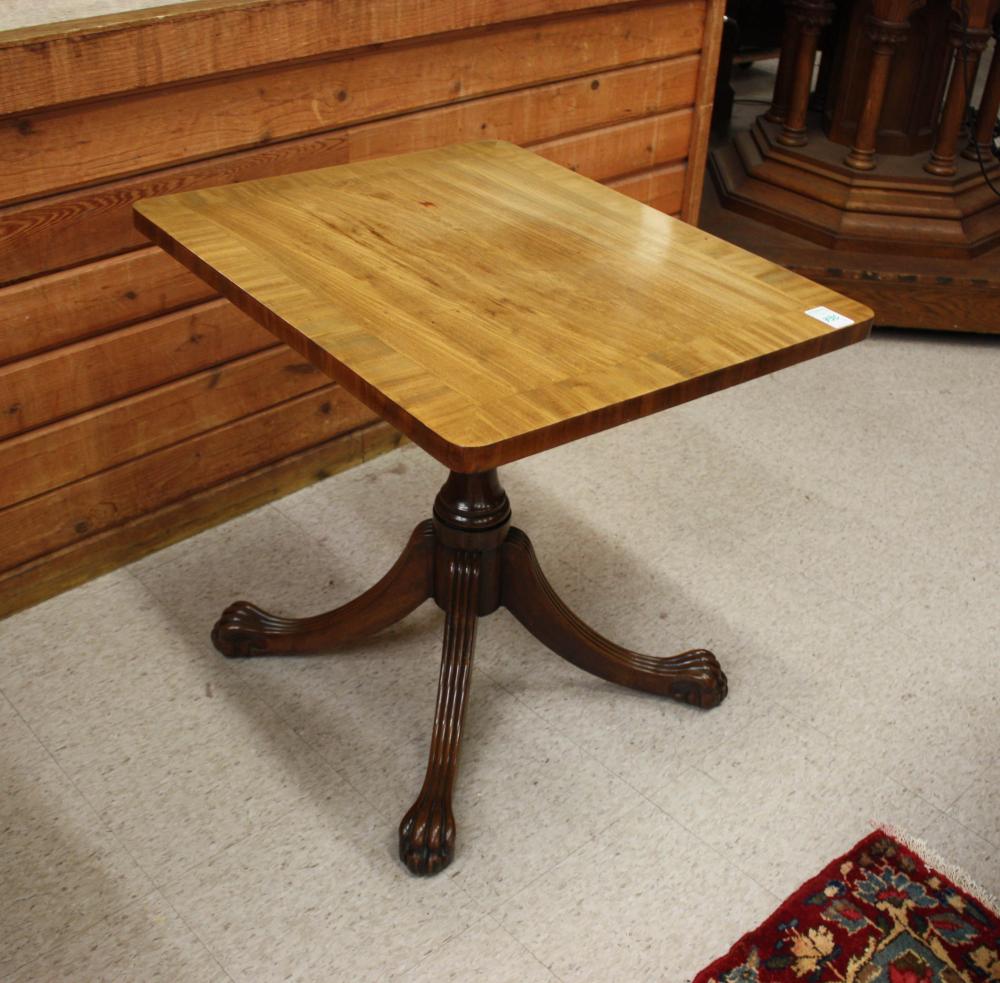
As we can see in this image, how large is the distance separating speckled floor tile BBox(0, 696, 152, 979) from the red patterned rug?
0.73 m

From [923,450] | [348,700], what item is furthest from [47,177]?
[923,450]

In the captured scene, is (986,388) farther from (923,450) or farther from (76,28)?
(76,28)

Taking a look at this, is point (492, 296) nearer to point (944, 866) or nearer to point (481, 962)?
point (481, 962)

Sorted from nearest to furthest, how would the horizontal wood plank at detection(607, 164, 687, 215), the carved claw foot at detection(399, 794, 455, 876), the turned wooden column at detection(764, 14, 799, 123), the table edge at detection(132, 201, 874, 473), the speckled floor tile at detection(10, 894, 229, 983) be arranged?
the table edge at detection(132, 201, 874, 473) < the speckled floor tile at detection(10, 894, 229, 983) < the carved claw foot at detection(399, 794, 455, 876) < the horizontal wood plank at detection(607, 164, 687, 215) < the turned wooden column at detection(764, 14, 799, 123)

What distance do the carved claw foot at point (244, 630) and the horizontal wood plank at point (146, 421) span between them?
351 mm

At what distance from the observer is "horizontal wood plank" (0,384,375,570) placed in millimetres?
1958

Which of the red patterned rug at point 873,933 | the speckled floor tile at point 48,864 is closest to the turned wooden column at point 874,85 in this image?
the red patterned rug at point 873,933

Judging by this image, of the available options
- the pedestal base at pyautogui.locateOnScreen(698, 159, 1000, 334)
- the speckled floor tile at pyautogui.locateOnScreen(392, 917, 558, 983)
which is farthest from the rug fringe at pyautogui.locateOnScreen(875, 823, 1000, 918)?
the pedestal base at pyautogui.locateOnScreen(698, 159, 1000, 334)

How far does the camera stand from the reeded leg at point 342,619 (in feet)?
5.70

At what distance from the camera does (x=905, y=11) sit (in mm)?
2764

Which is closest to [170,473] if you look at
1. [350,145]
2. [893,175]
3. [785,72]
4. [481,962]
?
[350,145]

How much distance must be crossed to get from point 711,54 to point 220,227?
1413mm

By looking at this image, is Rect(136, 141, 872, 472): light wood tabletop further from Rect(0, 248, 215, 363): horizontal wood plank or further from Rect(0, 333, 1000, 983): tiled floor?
Rect(0, 333, 1000, 983): tiled floor

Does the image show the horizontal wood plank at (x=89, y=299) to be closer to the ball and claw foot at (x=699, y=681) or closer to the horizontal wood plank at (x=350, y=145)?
the horizontal wood plank at (x=350, y=145)
